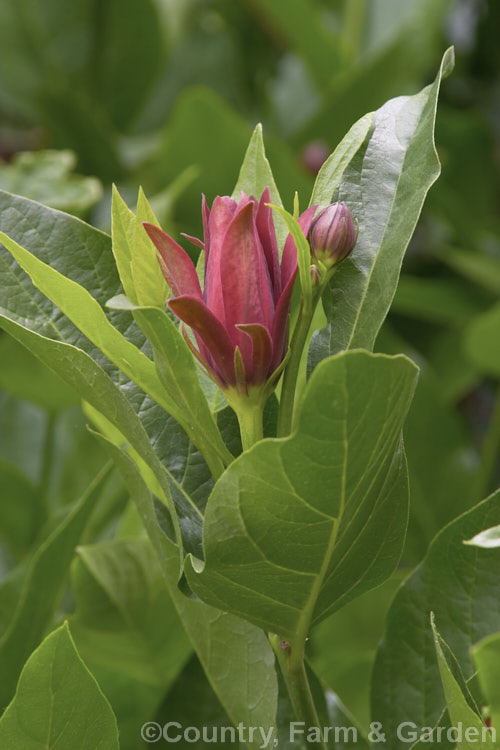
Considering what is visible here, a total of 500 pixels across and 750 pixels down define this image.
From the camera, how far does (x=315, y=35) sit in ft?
3.36

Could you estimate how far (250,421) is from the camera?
336mm

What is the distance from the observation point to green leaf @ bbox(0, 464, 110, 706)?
0.43m

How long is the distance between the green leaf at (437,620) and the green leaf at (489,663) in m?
0.11

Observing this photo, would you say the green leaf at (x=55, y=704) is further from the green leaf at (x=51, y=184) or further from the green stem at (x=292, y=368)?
the green leaf at (x=51, y=184)

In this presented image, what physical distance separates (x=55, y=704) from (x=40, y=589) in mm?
118

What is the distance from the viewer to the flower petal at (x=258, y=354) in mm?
305

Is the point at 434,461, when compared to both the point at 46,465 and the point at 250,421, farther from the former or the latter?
the point at 250,421

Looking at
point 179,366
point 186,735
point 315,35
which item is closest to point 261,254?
point 179,366

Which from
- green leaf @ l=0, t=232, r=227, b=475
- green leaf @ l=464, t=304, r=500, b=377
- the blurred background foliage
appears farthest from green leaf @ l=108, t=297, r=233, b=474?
green leaf @ l=464, t=304, r=500, b=377

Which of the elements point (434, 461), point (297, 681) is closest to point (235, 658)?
point (297, 681)

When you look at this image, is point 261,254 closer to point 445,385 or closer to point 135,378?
point 135,378

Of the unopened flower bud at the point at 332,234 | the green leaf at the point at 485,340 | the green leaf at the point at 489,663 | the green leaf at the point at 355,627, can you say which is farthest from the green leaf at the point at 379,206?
the green leaf at the point at 485,340

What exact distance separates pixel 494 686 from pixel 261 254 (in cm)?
16

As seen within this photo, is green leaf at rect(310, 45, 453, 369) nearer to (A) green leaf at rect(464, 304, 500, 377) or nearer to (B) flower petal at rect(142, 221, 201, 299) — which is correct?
(B) flower petal at rect(142, 221, 201, 299)
